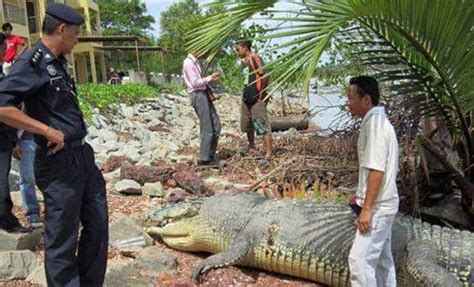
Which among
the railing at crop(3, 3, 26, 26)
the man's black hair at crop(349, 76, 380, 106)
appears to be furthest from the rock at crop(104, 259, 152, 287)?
the railing at crop(3, 3, 26, 26)

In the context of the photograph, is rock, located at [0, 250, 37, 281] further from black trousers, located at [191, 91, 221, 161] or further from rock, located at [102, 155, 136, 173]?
black trousers, located at [191, 91, 221, 161]

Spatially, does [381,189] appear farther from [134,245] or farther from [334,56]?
[334,56]

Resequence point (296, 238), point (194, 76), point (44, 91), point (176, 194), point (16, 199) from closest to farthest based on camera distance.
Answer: point (44, 91) → point (296, 238) → point (16, 199) → point (176, 194) → point (194, 76)

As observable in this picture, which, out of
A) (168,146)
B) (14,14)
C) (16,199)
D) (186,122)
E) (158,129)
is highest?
(14,14)

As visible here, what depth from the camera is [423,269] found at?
4367 millimetres

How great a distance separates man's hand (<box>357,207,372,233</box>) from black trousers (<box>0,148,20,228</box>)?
312 cm

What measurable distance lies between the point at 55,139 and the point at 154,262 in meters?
1.96

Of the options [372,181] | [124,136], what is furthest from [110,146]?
[372,181]

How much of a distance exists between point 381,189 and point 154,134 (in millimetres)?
12320

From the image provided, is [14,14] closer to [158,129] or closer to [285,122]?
[158,129]

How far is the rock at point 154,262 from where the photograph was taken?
193 inches

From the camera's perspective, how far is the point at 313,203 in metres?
5.46

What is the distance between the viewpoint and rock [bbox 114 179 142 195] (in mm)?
7398

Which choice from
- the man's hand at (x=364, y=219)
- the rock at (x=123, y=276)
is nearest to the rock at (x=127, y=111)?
the rock at (x=123, y=276)
